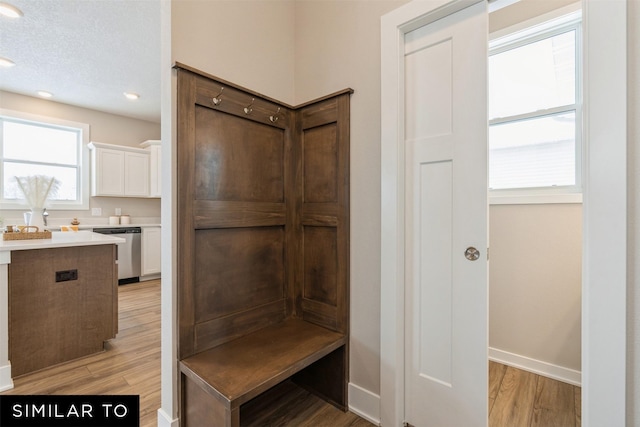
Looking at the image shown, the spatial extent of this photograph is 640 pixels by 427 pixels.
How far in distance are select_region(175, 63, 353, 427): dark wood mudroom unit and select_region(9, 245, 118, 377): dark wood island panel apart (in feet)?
4.92

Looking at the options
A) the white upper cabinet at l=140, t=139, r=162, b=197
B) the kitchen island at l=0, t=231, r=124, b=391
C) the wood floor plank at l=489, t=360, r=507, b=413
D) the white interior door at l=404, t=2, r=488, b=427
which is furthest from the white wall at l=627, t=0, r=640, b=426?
the white upper cabinet at l=140, t=139, r=162, b=197

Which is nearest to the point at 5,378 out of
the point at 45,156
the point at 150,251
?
the point at 150,251

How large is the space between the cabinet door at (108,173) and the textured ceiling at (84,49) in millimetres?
821

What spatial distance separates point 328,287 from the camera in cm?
178

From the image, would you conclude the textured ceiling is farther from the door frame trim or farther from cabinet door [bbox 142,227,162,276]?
the door frame trim

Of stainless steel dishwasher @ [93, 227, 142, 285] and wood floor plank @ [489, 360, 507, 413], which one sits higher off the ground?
stainless steel dishwasher @ [93, 227, 142, 285]

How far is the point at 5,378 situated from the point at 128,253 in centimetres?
288

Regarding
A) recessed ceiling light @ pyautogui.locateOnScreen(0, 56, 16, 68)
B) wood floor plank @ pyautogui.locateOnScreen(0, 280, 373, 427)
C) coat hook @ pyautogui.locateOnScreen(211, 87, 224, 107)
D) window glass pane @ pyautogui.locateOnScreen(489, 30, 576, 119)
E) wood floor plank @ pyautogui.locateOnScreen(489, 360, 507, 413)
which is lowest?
wood floor plank @ pyautogui.locateOnScreen(0, 280, 373, 427)

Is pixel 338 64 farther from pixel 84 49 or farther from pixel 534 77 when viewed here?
pixel 84 49

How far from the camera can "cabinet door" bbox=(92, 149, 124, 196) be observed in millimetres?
4520

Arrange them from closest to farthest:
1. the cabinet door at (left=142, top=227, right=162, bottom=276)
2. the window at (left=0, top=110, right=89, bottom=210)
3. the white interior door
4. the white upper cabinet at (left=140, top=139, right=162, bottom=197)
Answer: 1. the white interior door
2. the window at (left=0, top=110, right=89, bottom=210)
3. the cabinet door at (left=142, top=227, right=162, bottom=276)
4. the white upper cabinet at (left=140, top=139, right=162, bottom=197)

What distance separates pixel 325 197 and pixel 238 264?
654 millimetres

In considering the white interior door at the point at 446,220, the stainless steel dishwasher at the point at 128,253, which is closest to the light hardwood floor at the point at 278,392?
the white interior door at the point at 446,220

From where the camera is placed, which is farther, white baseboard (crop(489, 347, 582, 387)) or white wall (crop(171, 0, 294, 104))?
white baseboard (crop(489, 347, 582, 387))
